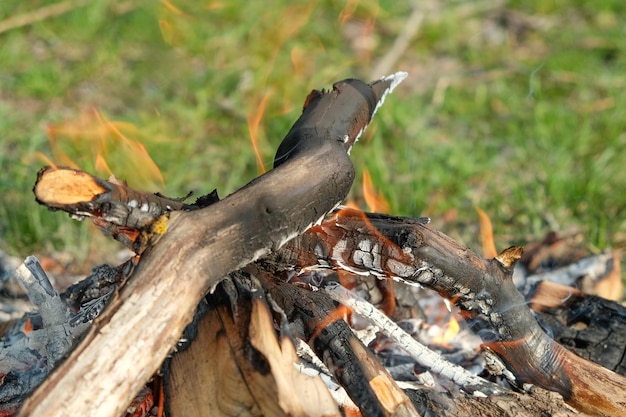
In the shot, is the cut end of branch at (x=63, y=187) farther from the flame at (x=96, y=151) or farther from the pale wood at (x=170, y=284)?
the flame at (x=96, y=151)

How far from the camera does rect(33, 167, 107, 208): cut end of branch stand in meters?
1.44

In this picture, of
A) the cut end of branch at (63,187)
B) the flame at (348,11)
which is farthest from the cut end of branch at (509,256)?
the flame at (348,11)

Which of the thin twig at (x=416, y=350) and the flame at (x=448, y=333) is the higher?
the thin twig at (x=416, y=350)

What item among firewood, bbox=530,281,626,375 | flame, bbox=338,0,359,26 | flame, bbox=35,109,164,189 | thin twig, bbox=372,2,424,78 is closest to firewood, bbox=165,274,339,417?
firewood, bbox=530,281,626,375

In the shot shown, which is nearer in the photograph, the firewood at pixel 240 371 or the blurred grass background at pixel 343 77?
the firewood at pixel 240 371

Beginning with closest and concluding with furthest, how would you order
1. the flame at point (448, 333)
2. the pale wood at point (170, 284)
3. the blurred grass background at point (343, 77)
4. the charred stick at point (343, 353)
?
the pale wood at point (170, 284) → the charred stick at point (343, 353) → the flame at point (448, 333) → the blurred grass background at point (343, 77)

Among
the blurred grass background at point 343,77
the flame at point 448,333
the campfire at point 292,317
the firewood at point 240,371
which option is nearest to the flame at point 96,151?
the blurred grass background at point 343,77

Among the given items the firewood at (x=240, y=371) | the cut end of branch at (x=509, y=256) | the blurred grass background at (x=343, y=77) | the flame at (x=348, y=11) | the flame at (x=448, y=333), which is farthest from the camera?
the flame at (x=348, y=11)

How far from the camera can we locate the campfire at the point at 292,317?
4.65 ft

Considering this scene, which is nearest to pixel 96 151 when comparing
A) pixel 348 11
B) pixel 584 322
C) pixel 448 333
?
pixel 448 333

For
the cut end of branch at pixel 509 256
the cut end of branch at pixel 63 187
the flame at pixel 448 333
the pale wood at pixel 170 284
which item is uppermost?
the cut end of branch at pixel 63 187

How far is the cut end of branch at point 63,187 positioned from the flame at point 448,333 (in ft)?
3.95

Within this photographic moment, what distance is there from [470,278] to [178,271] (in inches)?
29.7

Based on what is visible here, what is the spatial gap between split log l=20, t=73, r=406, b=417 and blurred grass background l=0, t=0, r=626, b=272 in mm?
1933
